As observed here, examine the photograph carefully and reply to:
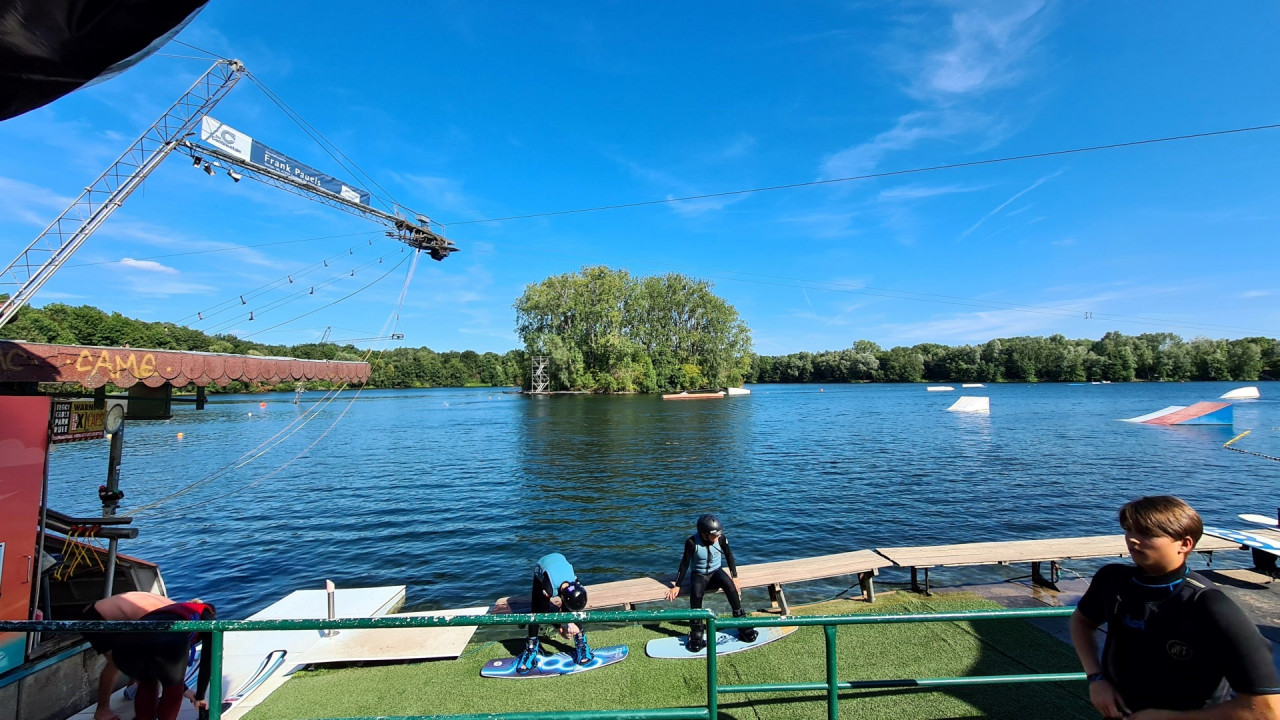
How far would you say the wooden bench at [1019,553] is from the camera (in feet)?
28.0

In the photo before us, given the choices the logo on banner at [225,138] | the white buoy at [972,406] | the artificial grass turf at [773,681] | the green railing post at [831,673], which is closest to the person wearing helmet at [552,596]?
the artificial grass turf at [773,681]

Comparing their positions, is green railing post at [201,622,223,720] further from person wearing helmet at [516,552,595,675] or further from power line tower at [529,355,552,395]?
power line tower at [529,355,552,395]

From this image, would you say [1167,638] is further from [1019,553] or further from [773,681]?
[1019,553]

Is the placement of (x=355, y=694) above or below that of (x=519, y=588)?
above

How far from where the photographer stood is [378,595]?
415 inches

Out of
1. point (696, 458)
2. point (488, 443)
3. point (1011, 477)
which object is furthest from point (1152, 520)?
point (488, 443)

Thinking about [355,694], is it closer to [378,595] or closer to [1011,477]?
[378,595]

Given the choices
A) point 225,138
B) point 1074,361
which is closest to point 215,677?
point 225,138

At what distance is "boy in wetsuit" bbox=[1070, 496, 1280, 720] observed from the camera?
192 centimetres

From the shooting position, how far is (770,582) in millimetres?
8258

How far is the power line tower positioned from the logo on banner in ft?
230

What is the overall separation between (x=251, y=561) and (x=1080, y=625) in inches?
682

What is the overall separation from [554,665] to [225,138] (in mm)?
22248

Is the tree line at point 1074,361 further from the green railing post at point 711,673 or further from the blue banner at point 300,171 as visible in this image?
the green railing post at point 711,673
